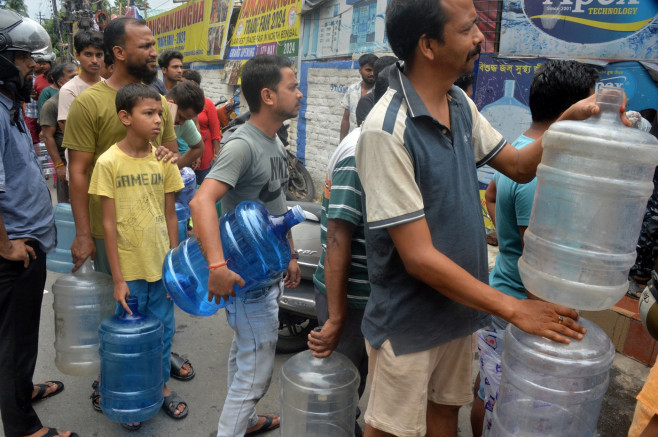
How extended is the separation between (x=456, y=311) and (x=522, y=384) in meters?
0.33

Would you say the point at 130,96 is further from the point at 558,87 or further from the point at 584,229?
the point at 584,229


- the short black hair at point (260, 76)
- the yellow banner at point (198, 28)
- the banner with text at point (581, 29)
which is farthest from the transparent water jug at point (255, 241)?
the yellow banner at point (198, 28)

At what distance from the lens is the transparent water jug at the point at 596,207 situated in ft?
5.31

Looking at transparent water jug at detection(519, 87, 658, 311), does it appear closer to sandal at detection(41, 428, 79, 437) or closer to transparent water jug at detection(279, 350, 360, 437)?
transparent water jug at detection(279, 350, 360, 437)

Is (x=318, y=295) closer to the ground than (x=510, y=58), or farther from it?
closer to the ground

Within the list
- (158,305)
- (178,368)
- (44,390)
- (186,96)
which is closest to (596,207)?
(158,305)

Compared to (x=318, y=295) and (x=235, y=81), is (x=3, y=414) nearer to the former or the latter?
(x=318, y=295)

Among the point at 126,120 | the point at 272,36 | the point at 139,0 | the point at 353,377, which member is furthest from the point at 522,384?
the point at 139,0

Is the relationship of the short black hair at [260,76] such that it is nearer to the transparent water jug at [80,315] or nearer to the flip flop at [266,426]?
the transparent water jug at [80,315]

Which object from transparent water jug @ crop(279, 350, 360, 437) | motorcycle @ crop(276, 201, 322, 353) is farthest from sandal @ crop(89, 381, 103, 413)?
transparent water jug @ crop(279, 350, 360, 437)

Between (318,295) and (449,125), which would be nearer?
(449,125)

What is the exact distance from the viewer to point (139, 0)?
81438 mm

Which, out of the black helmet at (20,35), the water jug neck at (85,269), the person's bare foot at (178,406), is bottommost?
the person's bare foot at (178,406)

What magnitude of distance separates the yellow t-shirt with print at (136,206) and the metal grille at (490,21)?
4050 millimetres
